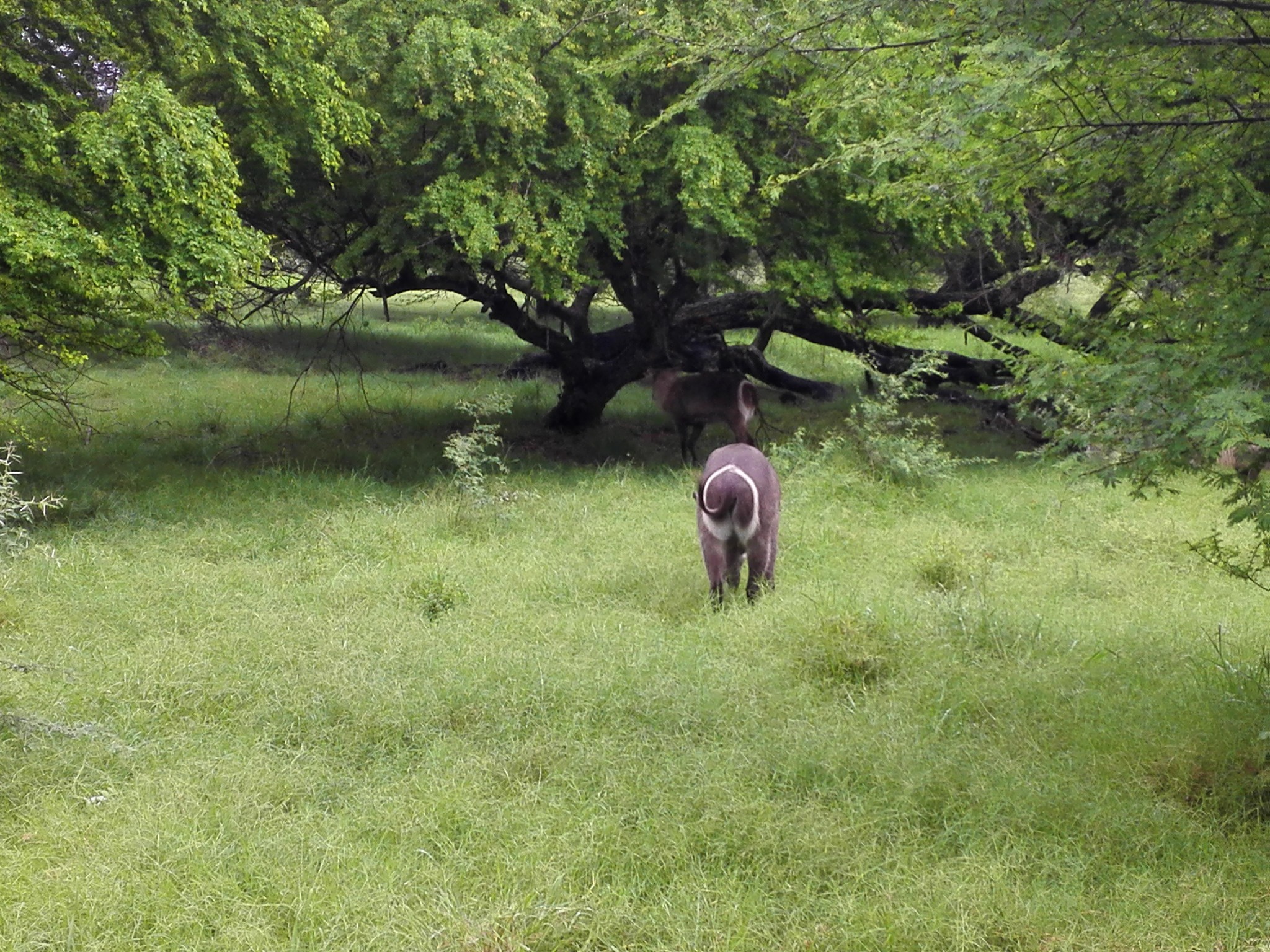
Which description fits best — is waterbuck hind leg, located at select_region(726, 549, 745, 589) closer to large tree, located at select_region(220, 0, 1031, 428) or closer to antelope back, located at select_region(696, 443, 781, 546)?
antelope back, located at select_region(696, 443, 781, 546)

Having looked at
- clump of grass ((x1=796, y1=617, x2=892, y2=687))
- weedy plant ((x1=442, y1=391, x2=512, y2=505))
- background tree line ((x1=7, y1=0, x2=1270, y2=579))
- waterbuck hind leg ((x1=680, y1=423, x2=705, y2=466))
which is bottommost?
waterbuck hind leg ((x1=680, y1=423, x2=705, y2=466))

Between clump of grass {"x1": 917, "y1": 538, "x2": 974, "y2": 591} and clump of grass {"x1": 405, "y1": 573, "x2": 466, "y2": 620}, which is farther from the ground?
clump of grass {"x1": 405, "y1": 573, "x2": 466, "y2": 620}

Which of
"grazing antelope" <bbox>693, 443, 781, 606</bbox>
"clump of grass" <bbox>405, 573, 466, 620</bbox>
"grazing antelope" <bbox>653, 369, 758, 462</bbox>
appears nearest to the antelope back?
"grazing antelope" <bbox>693, 443, 781, 606</bbox>

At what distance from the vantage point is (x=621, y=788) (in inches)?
154

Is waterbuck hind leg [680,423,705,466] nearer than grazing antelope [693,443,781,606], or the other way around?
grazing antelope [693,443,781,606]

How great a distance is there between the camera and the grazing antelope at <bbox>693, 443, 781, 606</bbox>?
238 inches

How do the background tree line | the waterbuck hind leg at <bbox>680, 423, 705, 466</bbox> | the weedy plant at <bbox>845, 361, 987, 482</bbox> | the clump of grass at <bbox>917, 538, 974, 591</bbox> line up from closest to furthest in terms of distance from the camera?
the background tree line
the clump of grass at <bbox>917, 538, 974, 591</bbox>
the weedy plant at <bbox>845, 361, 987, 482</bbox>
the waterbuck hind leg at <bbox>680, 423, 705, 466</bbox>

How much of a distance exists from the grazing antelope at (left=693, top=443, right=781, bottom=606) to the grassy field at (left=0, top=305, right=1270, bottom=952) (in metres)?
0.20

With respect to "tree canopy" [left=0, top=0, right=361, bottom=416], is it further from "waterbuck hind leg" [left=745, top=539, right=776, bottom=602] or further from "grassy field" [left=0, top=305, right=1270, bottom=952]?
"waterbuck hind leg" [left=745, top=539, right=776, bottom=602]

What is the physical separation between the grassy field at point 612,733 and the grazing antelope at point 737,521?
0.67 feet

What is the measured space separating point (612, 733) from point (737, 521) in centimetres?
193

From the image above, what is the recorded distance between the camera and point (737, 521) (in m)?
6.05

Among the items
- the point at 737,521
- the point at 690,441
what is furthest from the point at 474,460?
the point at 690,441

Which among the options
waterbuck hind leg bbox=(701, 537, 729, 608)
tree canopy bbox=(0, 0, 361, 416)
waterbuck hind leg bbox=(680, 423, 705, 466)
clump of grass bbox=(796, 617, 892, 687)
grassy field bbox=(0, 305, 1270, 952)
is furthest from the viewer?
waterbuck hind leg bbox=(680, 423, 705, 466)
